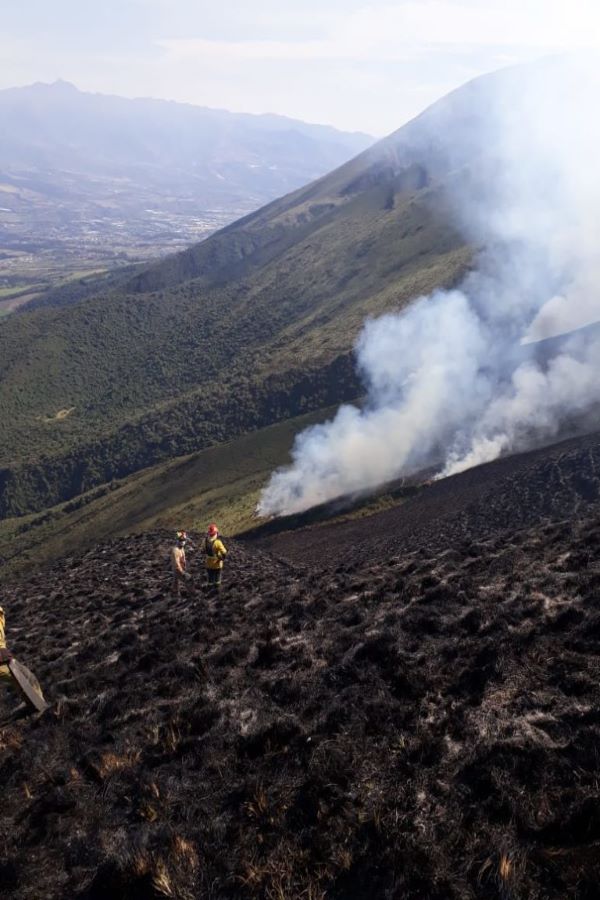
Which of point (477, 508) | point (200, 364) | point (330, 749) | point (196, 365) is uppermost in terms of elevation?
point (196, 365)

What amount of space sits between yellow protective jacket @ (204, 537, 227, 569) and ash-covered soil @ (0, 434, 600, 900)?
2357mm

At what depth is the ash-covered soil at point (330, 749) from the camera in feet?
27.7

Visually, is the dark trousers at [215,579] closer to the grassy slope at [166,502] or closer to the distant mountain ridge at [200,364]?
the grassy slope at [166,502]

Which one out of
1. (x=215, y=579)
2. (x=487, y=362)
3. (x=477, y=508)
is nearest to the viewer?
(x=215, y=579)

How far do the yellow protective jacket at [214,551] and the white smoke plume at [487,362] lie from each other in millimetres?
45949

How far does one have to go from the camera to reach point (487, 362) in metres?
85.8

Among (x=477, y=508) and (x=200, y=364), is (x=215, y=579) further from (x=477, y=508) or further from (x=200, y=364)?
(x=200, y=364)

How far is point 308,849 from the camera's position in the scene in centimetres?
877

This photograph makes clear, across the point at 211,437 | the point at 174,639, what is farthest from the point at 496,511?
the point at 211,437

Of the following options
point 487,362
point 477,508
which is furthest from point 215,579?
point 487,362

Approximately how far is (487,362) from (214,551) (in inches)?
2799

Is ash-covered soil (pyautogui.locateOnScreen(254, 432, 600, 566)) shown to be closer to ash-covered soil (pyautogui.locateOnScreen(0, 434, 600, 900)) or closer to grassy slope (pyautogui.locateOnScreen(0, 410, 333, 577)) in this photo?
ash-covered soil (pyautogui.locateOnScreen(0, 434, 600, 900))

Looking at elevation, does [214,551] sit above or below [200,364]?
below

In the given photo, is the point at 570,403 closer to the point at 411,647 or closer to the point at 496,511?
the point at 496,511
